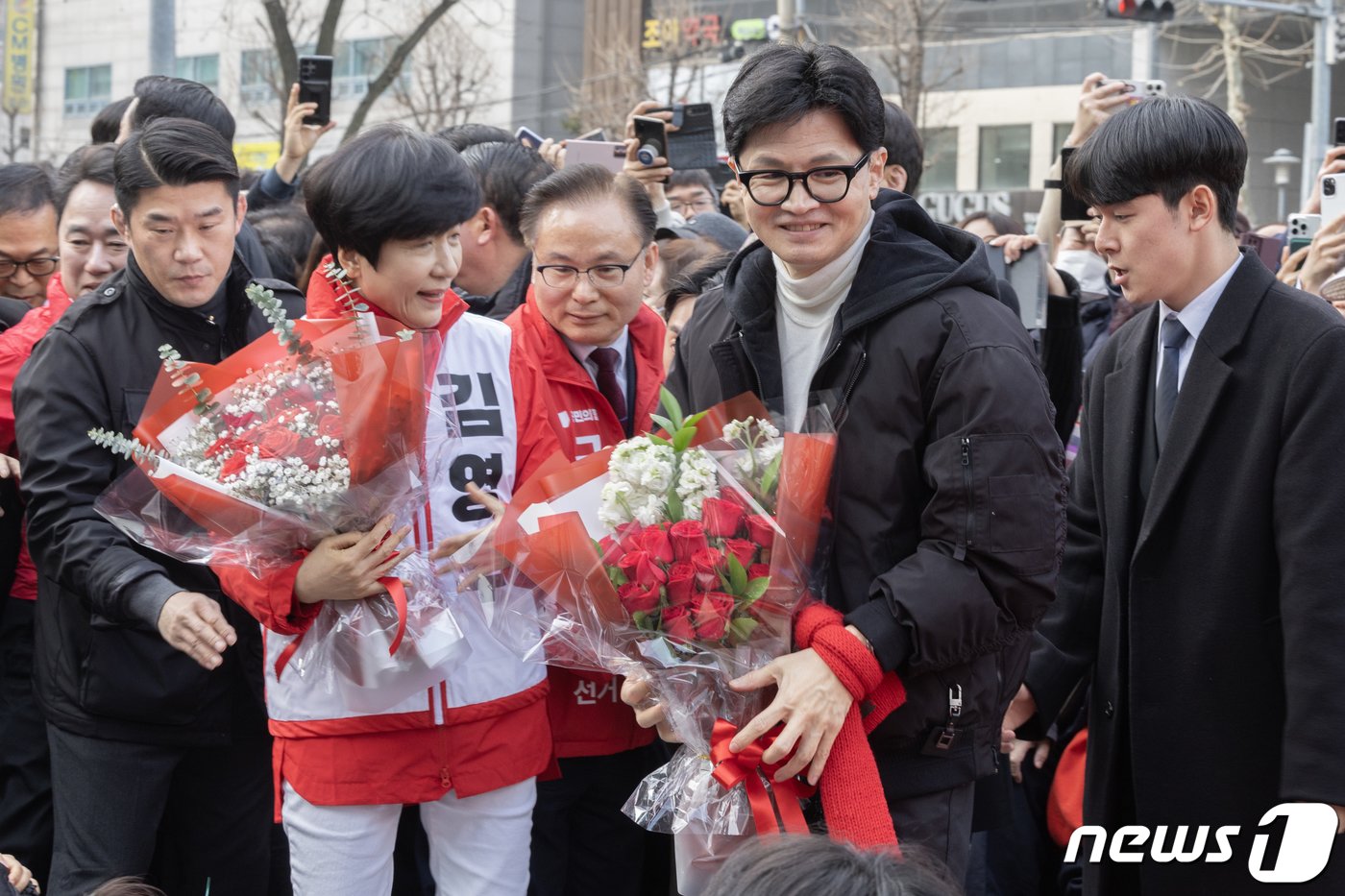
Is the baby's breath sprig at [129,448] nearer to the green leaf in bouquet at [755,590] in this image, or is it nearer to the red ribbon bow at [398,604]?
the red ribbon bow at [398,604]

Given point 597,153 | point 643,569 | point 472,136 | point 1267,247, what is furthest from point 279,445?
point 1267,247

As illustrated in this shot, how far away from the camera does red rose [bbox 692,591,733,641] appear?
7.66 feet

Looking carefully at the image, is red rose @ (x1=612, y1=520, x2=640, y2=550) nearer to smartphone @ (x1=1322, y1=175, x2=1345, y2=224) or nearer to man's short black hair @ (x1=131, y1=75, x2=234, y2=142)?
smartphone @ (x1=1322, y1=175, x2=1345, y2=224)

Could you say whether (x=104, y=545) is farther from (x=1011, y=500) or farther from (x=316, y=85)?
(x=316, y=85)

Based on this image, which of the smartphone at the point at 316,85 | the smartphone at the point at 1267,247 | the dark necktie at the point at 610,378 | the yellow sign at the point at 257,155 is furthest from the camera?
the yellow sign at the point at 257,155

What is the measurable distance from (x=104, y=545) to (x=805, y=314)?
162cm

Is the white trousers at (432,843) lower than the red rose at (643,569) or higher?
lower

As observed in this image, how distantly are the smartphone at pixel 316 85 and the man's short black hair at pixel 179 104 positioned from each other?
25.7 inches

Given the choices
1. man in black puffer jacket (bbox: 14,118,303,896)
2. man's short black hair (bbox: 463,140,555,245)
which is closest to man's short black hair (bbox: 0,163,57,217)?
man in black puffer jacket (bbox: 14,118,303,896)

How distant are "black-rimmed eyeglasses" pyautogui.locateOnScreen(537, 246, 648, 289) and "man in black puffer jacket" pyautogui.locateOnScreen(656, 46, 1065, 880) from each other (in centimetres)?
85

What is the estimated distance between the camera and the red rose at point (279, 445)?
2.61 metres

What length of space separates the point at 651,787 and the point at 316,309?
1.23 metres

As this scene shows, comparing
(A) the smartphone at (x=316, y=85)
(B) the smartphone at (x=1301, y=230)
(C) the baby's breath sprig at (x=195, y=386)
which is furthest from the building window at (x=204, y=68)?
(C) the baby's breath sprig at (x=195, y=386)

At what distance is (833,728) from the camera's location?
236cm
